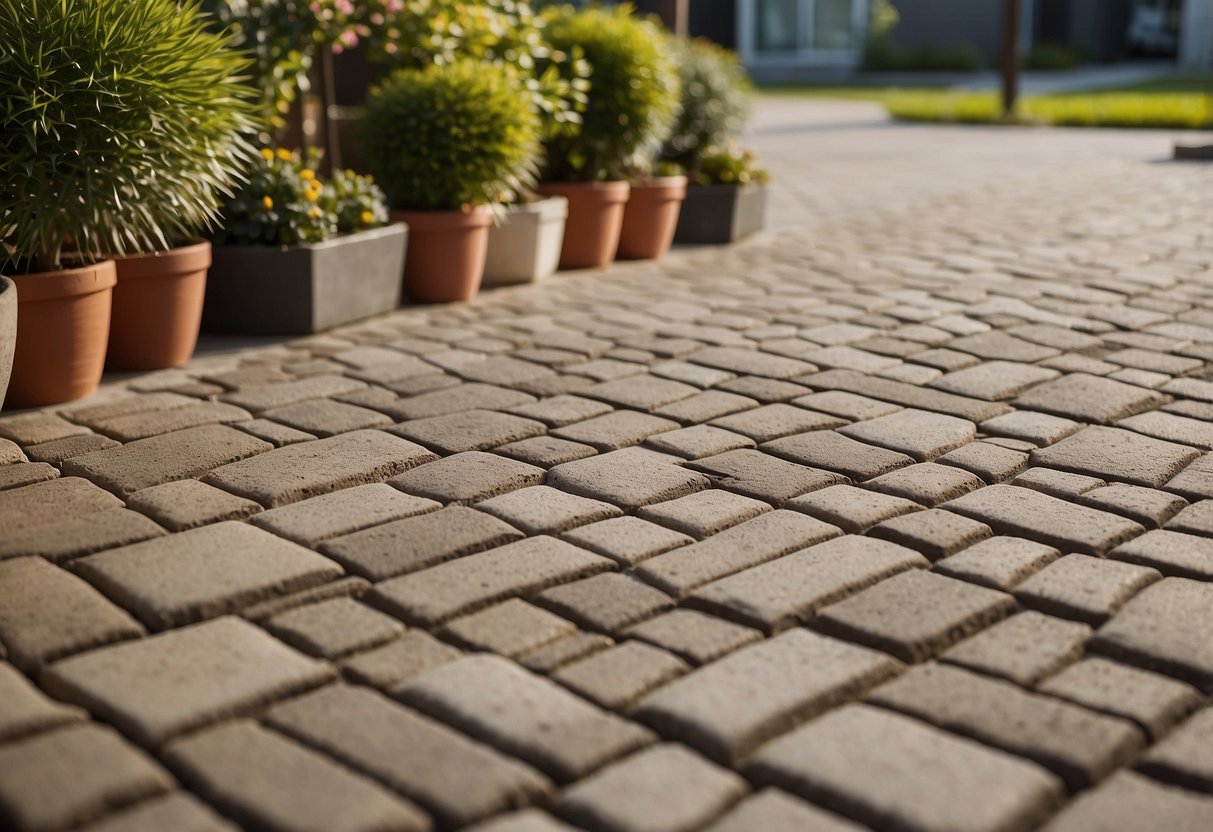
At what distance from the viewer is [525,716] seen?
2316 millimetres

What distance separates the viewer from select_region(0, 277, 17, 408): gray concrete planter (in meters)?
3.70

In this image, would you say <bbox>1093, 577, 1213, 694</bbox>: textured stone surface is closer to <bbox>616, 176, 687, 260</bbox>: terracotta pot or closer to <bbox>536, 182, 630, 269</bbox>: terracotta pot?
<bbox>536, 182, 630, 269</bbox>: terracotta pot

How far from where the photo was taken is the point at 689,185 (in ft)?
26.3

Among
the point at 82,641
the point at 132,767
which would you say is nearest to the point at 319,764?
the point at 132,767

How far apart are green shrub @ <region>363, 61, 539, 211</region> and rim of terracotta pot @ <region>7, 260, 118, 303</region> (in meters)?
1.83

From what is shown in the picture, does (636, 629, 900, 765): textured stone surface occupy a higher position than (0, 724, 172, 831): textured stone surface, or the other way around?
(0, 724, 172, 831): textured stone surface

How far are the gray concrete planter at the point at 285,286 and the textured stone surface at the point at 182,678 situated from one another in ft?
9.47

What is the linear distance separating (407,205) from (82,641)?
12.5 ft

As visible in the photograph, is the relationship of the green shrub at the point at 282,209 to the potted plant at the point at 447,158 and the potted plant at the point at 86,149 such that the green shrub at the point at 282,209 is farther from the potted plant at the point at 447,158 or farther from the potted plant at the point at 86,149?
the potted plant at the point at 86,149

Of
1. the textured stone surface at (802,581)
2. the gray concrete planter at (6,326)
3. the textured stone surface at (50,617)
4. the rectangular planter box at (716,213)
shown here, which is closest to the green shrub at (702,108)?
the rectangular planter box at (716,213)

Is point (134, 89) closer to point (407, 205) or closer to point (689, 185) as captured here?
point (407, 205)

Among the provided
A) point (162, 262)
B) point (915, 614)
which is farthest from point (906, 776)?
point (162, 262)

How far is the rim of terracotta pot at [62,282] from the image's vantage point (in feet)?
13.9

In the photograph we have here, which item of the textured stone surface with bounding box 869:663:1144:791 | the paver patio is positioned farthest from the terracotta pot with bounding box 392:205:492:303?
the textured stone surface with bounding box 869:663:1144:791
